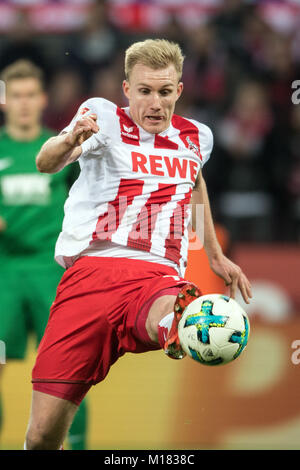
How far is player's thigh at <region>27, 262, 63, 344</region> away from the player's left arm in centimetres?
112

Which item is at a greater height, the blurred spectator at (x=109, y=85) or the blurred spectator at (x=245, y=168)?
the blurred spectator at (x=109, y=85)

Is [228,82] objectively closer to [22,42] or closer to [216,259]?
[22,42]

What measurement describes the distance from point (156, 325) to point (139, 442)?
2.22 m

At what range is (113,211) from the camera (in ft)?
11.0

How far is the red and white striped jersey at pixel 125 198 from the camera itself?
11.0 ft

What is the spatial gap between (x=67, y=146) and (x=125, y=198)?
1.47 ft

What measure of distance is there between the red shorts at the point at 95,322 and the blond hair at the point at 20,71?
5.05 ft

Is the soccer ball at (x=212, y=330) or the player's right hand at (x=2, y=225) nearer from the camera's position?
the soccer ball at (x=212, y=330)

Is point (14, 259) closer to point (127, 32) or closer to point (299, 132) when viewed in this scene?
point (299, 132)

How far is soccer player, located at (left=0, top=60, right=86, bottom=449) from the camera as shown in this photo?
445 cm

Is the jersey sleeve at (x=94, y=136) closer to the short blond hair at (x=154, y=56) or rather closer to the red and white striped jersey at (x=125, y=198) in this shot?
the red and white striped jersey at (x=125, y=198)

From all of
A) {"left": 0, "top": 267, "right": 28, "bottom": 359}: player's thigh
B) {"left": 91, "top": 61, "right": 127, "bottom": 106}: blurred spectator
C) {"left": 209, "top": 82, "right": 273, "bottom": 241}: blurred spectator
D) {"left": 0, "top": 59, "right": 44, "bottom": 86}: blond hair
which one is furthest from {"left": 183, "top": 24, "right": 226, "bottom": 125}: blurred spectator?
{"left": 0, "top": 267, "right": 28, "bottom": 359}: player's thigh

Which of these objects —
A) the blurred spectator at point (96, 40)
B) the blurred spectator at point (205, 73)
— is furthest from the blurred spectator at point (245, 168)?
the blurred spectator at point (96, 40)
